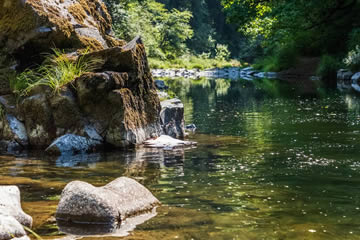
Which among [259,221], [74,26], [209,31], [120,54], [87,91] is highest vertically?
[209,31]

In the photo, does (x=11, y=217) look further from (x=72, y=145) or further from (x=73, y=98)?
(x=73, y=98)

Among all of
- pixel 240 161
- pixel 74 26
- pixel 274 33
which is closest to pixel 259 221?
pixel 240 161

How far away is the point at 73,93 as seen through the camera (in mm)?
9984

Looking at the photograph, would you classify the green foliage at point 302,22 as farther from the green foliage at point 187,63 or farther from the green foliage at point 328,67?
the green foliage at point 187,63

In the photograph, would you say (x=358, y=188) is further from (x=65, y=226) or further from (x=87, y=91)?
(x=87, y=91)

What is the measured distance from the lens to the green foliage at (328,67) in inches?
1244

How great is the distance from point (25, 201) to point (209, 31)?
236 feet

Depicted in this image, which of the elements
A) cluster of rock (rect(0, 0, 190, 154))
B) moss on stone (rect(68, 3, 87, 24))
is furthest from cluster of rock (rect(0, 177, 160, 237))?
moss on stone (rect(68, 3, 87, 24))

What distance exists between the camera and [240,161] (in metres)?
8.37

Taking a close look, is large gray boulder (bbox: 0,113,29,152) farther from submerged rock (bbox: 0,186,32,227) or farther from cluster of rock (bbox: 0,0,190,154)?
submerged rock (bbox: 0,186,32,227)

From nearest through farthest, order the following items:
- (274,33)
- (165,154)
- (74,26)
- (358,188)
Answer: (358,188) < (165,154) < (74,26) < (274,33)

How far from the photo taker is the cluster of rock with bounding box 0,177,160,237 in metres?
4.83

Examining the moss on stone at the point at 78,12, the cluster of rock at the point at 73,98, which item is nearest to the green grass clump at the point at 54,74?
the cluster of rock at the point at 73,98

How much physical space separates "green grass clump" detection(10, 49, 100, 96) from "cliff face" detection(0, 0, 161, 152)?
0.13 metres
